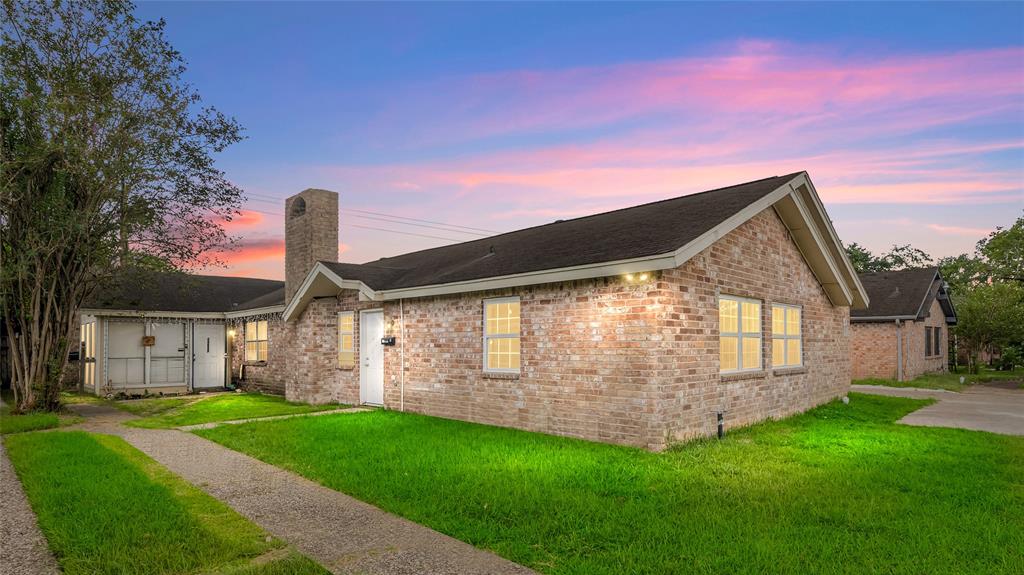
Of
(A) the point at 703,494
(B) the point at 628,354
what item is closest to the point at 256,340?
(B) the point at 628,354

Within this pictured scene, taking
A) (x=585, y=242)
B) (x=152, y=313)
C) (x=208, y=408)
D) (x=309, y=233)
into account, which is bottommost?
(x=208, y=408)

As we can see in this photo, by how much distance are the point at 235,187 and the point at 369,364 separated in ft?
21.3

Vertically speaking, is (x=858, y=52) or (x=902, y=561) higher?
(x=858, y=52)

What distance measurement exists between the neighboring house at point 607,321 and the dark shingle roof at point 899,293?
10.1 m

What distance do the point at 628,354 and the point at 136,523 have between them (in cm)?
651

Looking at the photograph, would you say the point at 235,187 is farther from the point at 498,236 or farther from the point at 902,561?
the point at 902,561

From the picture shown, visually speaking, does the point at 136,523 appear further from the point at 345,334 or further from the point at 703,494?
the point at 345,334

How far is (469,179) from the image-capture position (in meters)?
20.2

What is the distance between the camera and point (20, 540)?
5.11m

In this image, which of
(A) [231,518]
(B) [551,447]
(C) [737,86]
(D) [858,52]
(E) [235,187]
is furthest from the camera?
(E) [235,187]

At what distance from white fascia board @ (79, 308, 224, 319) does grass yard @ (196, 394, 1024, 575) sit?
1120 centimetres

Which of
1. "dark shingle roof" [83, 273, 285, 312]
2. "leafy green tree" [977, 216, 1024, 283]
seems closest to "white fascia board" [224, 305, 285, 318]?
"dark shingle roof" [83, 273, 285, 312]

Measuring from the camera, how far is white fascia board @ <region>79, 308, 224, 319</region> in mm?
18250

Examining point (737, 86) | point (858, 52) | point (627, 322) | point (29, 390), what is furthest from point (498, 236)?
point (29, 390)
